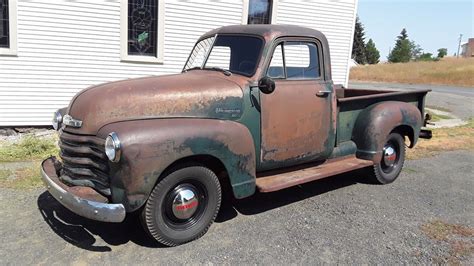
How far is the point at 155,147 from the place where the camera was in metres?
3.46

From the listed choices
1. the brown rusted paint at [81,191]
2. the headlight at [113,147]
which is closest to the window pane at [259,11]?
the brown rusted paint at [81,191]

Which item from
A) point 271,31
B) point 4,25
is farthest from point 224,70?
point 4,25

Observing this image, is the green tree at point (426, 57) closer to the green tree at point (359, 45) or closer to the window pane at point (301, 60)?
the green tree at point (359, 45)

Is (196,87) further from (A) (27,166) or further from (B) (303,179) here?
(A) (27,166)

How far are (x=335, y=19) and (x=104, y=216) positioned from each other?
10.0 metres

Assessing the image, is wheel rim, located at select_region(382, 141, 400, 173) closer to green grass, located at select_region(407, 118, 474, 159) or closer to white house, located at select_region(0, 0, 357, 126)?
green grass, located at select_region(407, 118, 474, 159)

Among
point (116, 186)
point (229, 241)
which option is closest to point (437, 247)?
point (229, 241)

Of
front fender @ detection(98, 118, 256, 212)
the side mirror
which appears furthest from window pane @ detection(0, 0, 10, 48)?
the side mirror

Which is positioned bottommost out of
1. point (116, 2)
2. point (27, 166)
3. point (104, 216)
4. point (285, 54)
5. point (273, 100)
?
point (27, 166)

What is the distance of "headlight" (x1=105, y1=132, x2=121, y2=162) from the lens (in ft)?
10.9

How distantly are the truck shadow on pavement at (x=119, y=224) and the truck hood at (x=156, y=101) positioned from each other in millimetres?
1039

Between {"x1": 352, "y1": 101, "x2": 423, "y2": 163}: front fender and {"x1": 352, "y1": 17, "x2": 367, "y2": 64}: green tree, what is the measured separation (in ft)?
232

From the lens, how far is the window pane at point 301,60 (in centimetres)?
472

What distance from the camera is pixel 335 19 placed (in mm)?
11672
